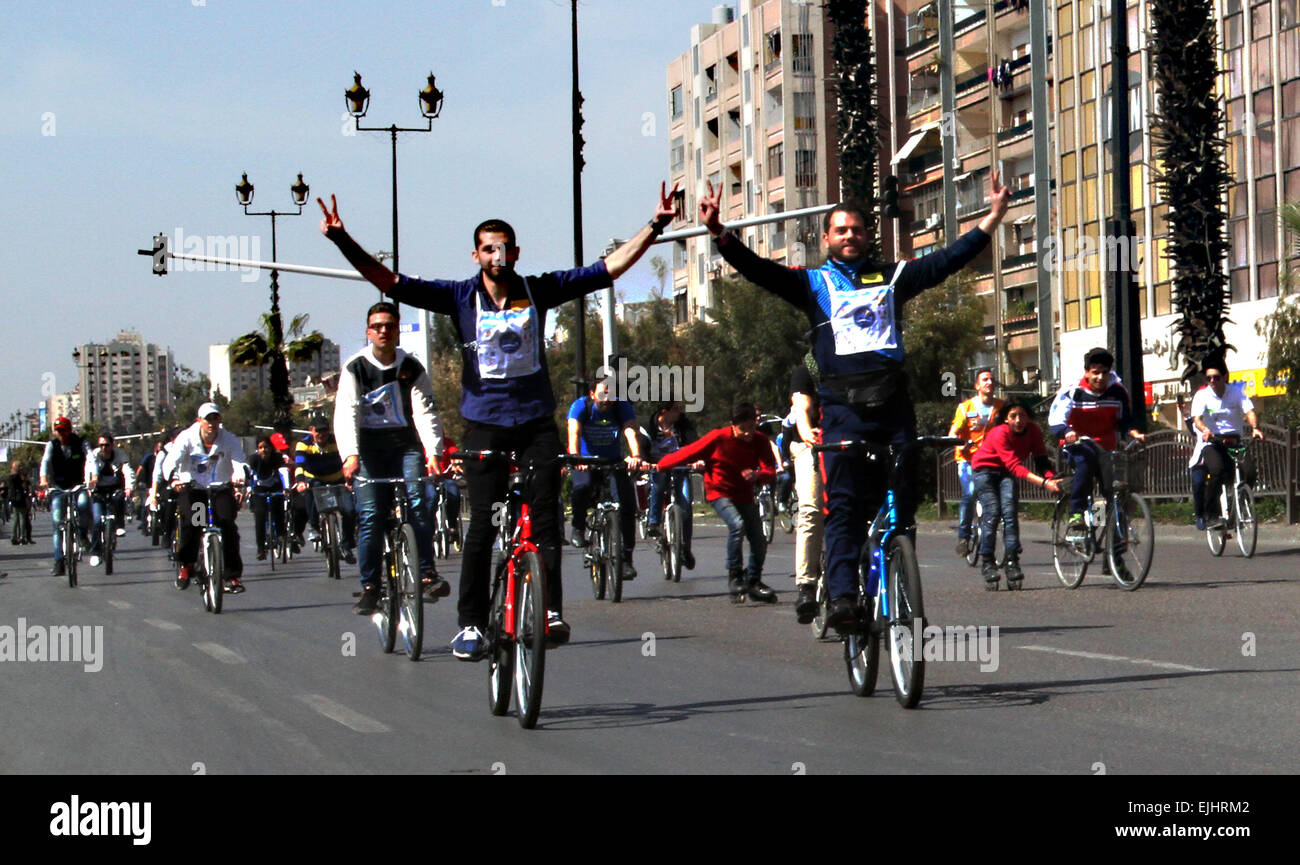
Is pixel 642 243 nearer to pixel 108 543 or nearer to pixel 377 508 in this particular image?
pixel 377 508

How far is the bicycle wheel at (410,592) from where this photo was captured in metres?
10.9

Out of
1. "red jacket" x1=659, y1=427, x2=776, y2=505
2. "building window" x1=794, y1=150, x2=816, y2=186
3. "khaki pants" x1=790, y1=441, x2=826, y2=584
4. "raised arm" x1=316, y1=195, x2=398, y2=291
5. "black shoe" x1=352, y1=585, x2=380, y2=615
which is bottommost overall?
"black shoe" x1=352, y1=585, x2=380, y2=615

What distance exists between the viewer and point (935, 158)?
71188 mm

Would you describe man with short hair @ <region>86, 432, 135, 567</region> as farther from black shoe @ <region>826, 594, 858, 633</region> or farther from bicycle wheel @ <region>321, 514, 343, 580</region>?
black shoe @ <region>826, 594, 858, 633</region>

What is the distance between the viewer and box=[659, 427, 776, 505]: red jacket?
15055 millimetres

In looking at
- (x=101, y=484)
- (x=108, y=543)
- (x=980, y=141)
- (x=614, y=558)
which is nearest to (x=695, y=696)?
(x=614, y=558)

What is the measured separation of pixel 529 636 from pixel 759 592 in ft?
23.0

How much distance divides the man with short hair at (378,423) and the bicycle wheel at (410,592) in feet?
0.51

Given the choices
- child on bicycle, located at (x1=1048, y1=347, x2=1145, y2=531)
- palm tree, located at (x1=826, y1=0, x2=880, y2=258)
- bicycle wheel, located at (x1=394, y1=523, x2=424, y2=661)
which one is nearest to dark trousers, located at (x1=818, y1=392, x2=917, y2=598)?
bicycle wheel, located at (x1=394, y1=523, x2=424, y2=661)

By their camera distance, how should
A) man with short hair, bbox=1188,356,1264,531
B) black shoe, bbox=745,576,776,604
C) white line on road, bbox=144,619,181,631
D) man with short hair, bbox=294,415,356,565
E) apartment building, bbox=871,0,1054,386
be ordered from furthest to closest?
apartment building, bbox=871,0,1054,386, man with short hair, bbox=294,415,356,565, man with short hair, bbox=1188,356,1264,531, black shoe, bbox=745,576,776,604, white line on road, bbox=144,619,181,631

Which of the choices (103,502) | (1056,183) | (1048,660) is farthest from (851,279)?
(1056,183)

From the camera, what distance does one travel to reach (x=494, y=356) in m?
8.52

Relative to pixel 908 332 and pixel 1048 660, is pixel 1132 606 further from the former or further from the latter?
pixel 908 332

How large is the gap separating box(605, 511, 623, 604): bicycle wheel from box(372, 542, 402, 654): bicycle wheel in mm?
4079
